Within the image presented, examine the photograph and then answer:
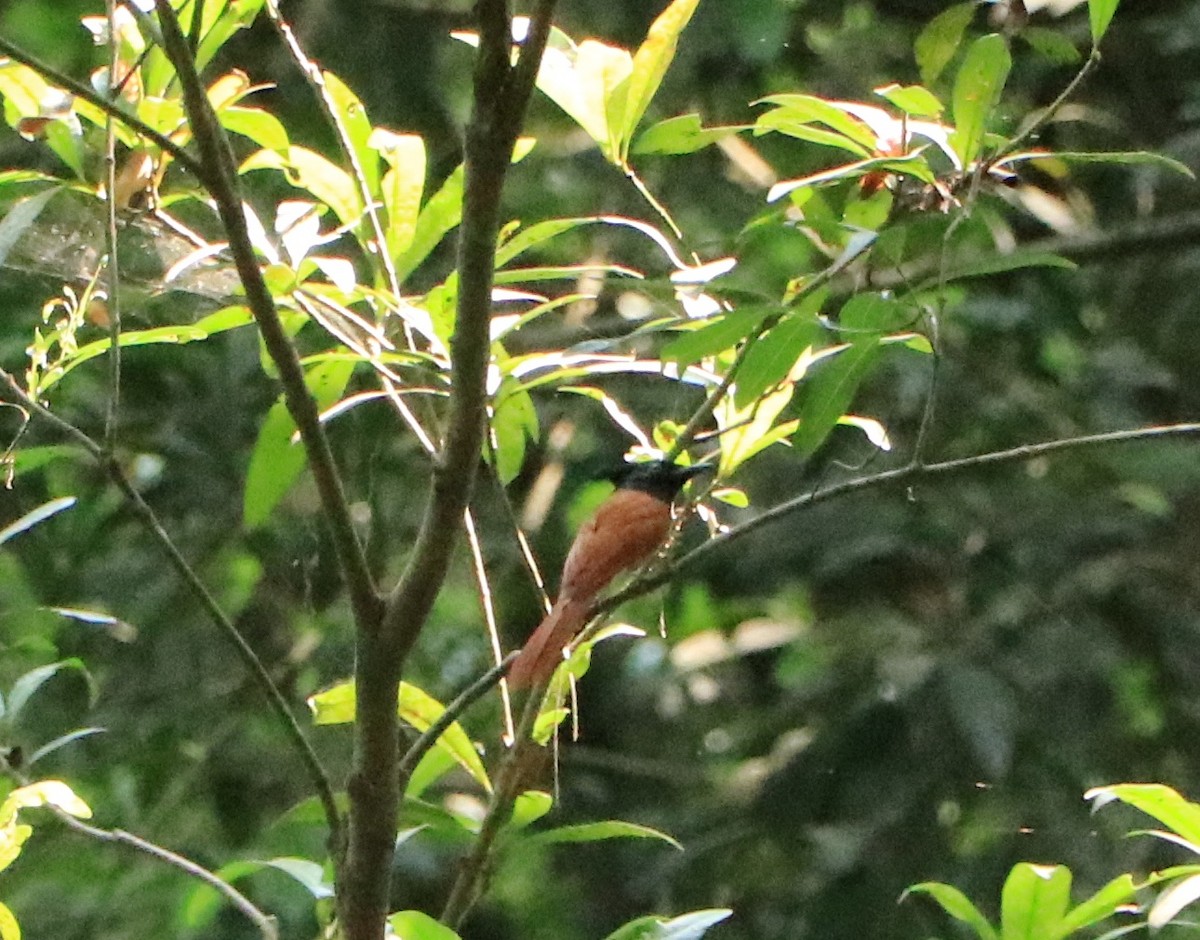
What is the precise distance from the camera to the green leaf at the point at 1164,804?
4.75 feet

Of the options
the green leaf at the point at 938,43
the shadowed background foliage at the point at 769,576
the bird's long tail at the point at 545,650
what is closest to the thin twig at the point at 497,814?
the bird's long tail at the point at 545,650

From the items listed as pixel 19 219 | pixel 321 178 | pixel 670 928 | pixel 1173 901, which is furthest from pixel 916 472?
pixel 19 219

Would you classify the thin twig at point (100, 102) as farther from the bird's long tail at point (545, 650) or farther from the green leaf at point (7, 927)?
the green leaf at point (7, 927)

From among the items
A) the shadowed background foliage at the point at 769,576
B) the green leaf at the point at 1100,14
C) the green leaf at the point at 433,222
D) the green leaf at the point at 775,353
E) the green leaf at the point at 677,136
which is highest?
the green leaf at the point at 1100,14

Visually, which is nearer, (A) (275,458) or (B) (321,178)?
(B) (321,178)

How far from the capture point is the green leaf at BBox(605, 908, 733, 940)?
5.20 feet

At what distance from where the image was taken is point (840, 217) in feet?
5.34

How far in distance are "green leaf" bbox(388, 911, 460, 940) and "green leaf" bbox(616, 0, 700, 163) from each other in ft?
2.34

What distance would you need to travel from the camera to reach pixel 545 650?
1.58 meters

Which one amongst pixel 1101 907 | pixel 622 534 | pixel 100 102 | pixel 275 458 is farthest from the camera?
pixel 622 534

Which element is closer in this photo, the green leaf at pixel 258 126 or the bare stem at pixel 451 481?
the bare stem at pixel 451 481

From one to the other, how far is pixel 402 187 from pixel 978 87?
1.79 feet

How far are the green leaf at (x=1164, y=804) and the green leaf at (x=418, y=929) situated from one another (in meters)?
0.54

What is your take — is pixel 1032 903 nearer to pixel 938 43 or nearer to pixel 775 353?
pixel 775 353
